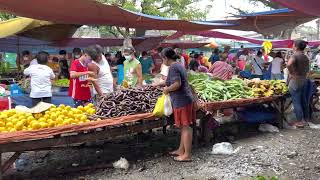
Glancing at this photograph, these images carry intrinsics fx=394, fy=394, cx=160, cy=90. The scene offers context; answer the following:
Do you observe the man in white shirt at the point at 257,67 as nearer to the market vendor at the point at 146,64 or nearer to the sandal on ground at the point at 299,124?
the market vendor at the point at 146,64

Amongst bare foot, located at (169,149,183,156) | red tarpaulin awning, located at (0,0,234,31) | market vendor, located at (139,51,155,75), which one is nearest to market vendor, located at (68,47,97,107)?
red tarpaulin awning, located at (0,0,234,31)

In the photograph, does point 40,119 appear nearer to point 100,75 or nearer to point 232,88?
point 100,75

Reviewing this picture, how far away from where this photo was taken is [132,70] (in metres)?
7.69

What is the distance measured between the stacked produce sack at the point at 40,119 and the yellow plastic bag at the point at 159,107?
100cm

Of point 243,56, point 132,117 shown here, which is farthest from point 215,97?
point 243,56

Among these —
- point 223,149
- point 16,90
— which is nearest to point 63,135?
point 223,149

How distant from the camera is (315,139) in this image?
294 inches

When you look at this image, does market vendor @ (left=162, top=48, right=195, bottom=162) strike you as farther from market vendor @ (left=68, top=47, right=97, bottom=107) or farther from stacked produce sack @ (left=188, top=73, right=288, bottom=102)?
market vendor @ (left=68, top=47, right=97, bottom=107)

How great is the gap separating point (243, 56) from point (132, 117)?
15722mm

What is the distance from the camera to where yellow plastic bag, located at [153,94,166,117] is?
5723 mm

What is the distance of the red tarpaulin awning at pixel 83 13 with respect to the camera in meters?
7.13

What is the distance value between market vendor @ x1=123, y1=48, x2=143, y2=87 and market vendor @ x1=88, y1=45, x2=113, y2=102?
0.98 metres

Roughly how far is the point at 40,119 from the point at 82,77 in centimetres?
166

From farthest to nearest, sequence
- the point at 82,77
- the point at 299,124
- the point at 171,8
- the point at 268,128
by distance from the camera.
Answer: the point at 171,8
the point at 299,124
the point at 268,128
the point at 82,77
